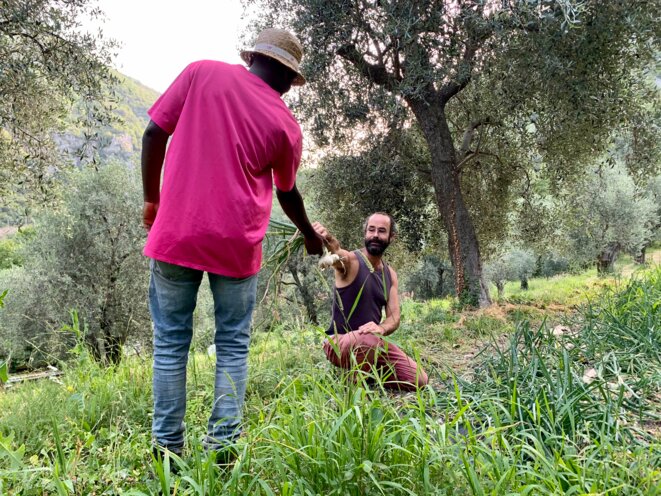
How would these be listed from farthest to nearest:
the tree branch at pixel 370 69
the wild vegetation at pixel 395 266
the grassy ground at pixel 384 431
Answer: the tree branch at pixel 370 69
the wild vegetation at pixel 395 266
the grassy ground at pixel 384 431

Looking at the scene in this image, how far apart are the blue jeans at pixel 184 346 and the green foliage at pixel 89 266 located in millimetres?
12951

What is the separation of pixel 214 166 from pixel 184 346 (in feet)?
3.15

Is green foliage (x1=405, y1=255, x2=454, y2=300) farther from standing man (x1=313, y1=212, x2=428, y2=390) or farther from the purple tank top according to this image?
the purple tank top

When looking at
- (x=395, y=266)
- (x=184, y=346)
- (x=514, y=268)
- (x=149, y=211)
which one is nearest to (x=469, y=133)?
(x=395, y=266)

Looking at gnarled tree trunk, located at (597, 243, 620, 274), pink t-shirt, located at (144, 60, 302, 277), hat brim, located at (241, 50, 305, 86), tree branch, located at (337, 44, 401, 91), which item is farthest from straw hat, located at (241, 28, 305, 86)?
gnarled tree trunk, located at (597, 243, 620, 274)

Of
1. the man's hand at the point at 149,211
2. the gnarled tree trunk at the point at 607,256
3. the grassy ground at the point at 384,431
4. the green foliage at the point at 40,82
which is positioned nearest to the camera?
the grassy ground at the point at 384,431

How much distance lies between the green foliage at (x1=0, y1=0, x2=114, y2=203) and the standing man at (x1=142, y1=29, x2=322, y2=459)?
590 centimetres

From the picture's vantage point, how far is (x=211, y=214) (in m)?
2.09


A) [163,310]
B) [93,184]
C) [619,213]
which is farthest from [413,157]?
[619,213]

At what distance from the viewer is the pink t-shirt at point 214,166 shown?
209cm

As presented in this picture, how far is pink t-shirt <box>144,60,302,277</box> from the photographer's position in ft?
6.86

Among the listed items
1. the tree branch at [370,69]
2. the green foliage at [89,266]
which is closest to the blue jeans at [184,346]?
the tree branch at [370,69]

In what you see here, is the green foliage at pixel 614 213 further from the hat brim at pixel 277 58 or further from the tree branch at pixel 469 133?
the hat brim at pixel 277 58

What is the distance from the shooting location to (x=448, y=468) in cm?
162
